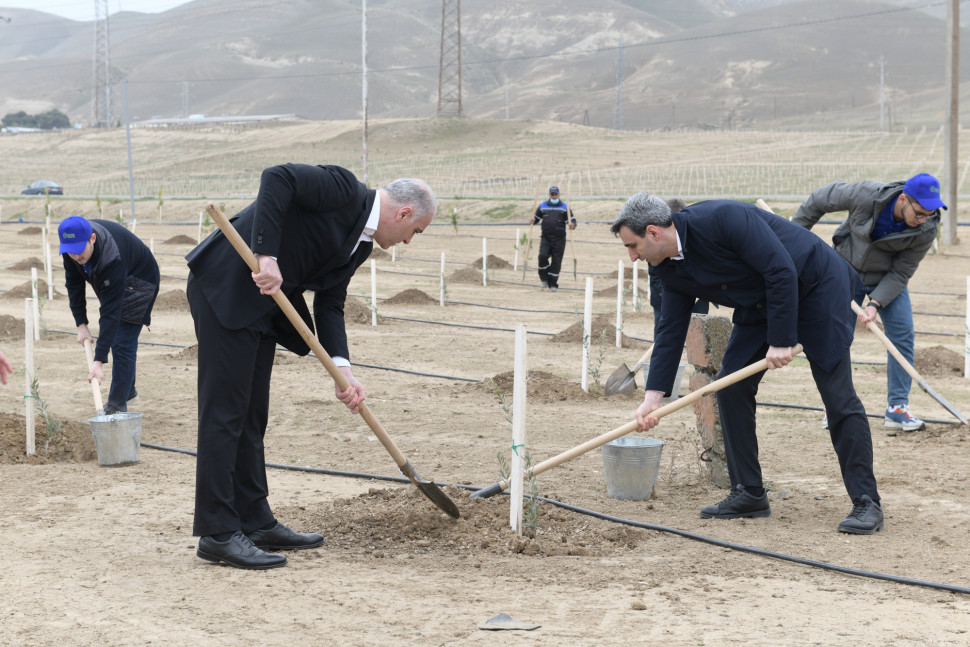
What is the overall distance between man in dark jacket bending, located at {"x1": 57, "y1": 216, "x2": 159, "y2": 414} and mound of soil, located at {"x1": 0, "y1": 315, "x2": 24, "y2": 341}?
499 centimetres

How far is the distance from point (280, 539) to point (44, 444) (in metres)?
2.88

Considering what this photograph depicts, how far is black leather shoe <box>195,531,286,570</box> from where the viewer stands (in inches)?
170

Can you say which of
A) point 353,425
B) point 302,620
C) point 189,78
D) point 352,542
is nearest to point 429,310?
point 353,425

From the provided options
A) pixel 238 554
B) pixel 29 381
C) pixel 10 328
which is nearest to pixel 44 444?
pixel 29 381

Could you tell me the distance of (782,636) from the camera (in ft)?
11.8

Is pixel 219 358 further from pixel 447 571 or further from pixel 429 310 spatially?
pixel 429 310

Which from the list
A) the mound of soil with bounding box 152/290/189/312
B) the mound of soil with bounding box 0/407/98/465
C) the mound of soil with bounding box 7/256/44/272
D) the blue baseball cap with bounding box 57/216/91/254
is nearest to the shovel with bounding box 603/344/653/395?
the mound of soil with bounding box 0/407/98/465

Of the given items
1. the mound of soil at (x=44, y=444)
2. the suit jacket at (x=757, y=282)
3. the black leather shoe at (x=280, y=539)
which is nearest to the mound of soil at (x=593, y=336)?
the mound of soil at (x=44, y=444)

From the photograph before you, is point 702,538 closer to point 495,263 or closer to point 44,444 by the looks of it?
point 44,444

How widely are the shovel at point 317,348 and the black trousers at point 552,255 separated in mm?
12587

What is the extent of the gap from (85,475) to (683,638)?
395 centimetres

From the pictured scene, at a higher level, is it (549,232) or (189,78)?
(189,78)

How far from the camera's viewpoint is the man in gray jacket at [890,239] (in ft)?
20.8

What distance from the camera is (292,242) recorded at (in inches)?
168
